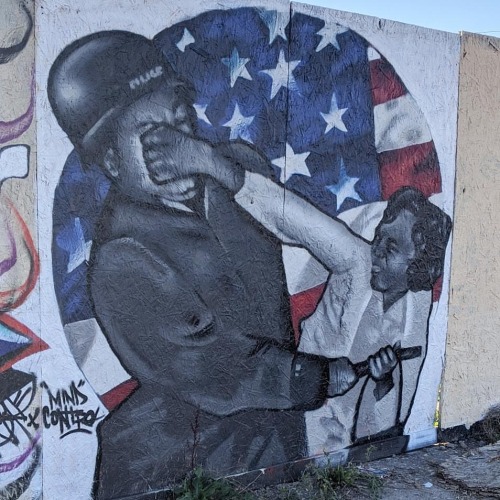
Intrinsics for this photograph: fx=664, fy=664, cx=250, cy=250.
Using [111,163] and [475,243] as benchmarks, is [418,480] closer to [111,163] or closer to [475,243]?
[475,243]

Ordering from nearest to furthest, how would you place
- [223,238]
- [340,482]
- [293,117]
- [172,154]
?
[172,154]
[223,238]
[293,117]
[340,482]

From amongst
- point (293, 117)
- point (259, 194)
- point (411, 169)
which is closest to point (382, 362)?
point (411, 169)

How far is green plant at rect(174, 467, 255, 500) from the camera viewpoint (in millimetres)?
3289

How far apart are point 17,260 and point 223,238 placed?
1039 mm

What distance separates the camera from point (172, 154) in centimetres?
325

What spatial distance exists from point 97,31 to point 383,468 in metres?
2.93

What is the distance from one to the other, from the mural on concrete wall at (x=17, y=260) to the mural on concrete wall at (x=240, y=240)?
13cm

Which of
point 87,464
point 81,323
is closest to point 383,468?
point 87,464

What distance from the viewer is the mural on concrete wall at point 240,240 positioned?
310 centimetres

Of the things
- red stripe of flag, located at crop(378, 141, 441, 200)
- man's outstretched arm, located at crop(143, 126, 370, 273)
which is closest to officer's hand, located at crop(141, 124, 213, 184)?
man's outstretched arm, located at crop(143, 126, 370, 273)

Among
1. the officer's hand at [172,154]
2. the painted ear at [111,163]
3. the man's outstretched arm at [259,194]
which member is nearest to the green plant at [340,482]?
the man's outstretched arm at [259,194]

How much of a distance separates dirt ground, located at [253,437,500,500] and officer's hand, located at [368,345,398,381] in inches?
21.7

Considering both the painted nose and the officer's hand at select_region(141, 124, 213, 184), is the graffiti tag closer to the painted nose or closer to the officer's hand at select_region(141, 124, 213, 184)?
the officer's hand at select_region(141, 124, 213, 184)

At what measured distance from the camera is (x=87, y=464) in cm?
314
